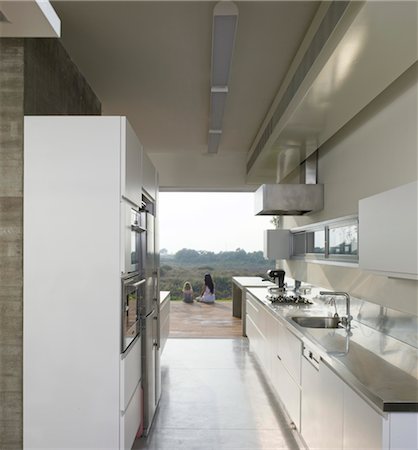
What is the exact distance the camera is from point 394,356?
2.57 meters

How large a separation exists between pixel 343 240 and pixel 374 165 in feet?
3.15

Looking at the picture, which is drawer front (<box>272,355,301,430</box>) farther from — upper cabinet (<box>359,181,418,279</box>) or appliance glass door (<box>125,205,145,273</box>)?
appliance glass door (<box>125,205,145,273</box>)

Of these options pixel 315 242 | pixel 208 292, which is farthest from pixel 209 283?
pixel 315 242

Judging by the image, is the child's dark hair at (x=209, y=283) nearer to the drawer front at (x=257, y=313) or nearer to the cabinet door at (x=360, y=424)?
the drawer front at (x=257, y=313)

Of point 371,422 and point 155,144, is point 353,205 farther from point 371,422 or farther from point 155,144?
point 155,144

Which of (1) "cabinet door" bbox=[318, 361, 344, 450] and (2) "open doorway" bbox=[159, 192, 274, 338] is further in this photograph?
(2) "open doorway" bbox=[159, 192, 274, 338]

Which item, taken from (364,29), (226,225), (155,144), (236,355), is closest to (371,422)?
(364,29)

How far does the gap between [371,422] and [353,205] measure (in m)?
2.37

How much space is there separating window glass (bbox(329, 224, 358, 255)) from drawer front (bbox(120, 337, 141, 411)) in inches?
77.3

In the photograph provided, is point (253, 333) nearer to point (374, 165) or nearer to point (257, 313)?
point (257, 313)

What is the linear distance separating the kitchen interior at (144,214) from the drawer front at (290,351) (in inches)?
0.9

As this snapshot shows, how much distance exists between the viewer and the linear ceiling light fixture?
2.80 metres

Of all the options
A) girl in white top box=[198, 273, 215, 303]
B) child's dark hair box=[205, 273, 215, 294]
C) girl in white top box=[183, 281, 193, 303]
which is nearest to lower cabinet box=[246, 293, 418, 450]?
child's dark hair box=[205, 273, 215, 294]

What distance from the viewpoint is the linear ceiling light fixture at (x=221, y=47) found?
2805mm
